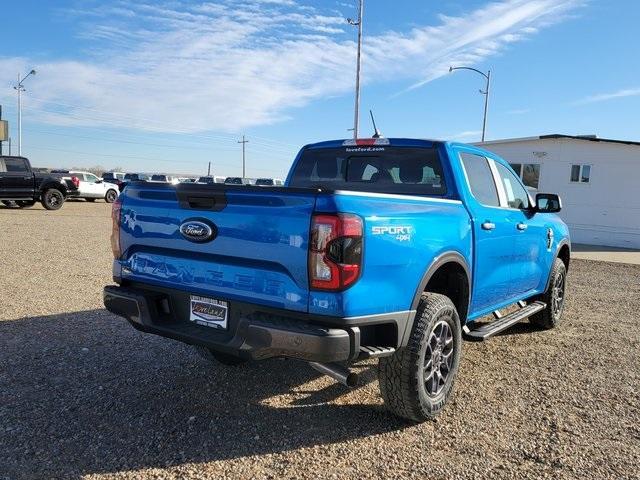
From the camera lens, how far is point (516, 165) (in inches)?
761

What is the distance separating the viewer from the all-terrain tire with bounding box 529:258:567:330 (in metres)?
6.01

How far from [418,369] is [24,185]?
1925cm

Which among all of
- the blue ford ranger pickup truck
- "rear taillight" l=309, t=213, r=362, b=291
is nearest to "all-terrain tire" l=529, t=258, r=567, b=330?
the blue ford ranger pickup truck

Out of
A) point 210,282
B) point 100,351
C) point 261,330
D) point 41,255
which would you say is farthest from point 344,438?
point 41,255

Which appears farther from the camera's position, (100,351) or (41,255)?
(41,255)

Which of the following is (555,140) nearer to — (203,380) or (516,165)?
(516,165)

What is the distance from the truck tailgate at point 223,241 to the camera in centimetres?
281

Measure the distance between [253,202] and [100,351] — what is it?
8.58 feet

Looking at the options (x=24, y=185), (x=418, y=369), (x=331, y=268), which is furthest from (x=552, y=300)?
(x=24, y=185)

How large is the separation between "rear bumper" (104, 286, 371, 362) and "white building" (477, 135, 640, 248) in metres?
17.5

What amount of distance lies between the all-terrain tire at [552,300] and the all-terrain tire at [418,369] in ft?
9.69

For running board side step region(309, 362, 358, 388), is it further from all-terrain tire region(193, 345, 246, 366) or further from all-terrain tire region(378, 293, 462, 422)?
all-terrain tire region(193, 345, 246, 366)

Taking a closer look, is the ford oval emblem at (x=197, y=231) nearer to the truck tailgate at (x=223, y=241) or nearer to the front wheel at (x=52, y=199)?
the truck tailgate at (x=223, y=241)

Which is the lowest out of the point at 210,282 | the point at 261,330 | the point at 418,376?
the point at 418,376
